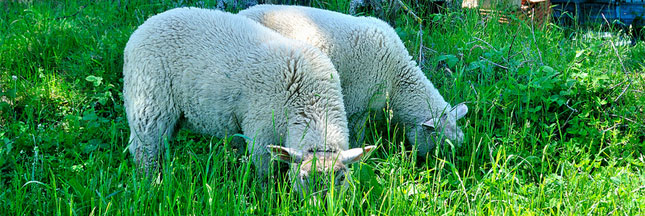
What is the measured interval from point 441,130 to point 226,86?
1601mm

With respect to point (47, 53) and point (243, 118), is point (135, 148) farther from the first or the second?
point (47, 53)

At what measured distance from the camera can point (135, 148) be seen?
12.3ft

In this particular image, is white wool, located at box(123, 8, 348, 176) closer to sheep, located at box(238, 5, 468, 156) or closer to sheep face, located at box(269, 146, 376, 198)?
sheep face, located at box(269, 146, 376, 198)

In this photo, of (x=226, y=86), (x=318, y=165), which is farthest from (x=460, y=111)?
(x=226, y=86)

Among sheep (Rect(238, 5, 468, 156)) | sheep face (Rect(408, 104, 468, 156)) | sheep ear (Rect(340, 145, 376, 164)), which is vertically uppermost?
sheep (Rect(238, 5, 468, 156))

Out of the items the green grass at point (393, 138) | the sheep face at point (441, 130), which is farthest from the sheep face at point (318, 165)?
the sheep face at point (441, 130)

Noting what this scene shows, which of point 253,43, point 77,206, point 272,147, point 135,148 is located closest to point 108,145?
point 135,148

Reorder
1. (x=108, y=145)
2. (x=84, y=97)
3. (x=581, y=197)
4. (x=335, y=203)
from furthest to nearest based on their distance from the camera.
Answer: (x=84, y=97), (x=108, y=145), (x=581, y=197), (x=335, y=203)

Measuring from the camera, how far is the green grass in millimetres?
2977

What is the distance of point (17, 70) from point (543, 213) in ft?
13.5

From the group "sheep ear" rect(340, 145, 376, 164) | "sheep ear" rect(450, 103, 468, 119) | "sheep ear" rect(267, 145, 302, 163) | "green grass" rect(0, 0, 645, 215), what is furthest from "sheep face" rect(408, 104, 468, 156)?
"sheep ear" rect(267, 145, 302, 163)

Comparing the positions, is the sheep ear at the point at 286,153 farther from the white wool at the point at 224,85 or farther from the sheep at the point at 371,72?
the sheep at the point at 371,72

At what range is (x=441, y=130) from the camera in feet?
13.6

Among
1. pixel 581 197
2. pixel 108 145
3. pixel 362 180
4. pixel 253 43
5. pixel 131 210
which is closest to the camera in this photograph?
pixel 131 210
